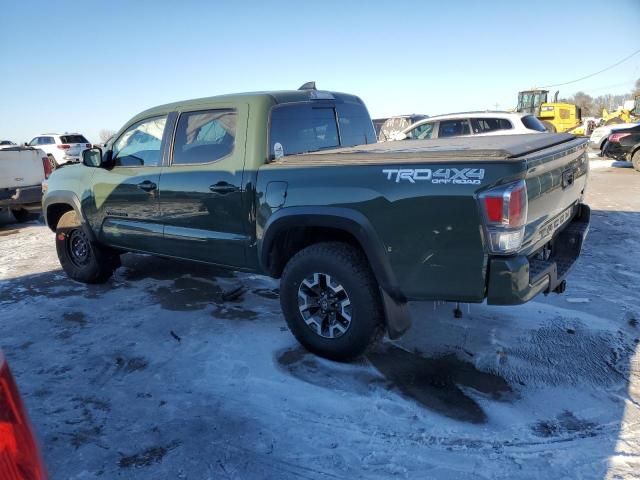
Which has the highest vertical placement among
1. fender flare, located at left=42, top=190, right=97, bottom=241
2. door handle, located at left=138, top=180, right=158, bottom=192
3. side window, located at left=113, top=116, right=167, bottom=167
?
side window, located at left=113, top=116, right=167, bottom=167

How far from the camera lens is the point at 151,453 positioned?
2514 mm

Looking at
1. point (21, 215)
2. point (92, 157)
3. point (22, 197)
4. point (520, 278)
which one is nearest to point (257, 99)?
point (92, 157)

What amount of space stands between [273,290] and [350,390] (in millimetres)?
2076

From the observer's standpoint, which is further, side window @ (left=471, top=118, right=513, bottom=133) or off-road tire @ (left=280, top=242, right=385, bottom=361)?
side window @ (left=471, top=118, right=513, bottom=133)

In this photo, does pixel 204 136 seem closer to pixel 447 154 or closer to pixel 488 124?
pixel 447 154

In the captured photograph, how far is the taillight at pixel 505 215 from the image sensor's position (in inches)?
97.0

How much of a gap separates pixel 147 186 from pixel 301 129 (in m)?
1.55

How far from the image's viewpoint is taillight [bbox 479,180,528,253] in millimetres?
2465

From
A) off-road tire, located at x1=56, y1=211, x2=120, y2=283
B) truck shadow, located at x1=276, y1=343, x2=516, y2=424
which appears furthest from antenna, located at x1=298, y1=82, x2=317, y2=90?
off-road tire, located at x1=56, y1=211, x2=120, y2=283

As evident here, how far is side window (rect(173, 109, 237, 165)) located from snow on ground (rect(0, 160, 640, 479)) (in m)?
1.46

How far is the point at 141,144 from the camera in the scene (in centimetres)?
457

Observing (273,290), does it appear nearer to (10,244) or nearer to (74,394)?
(74,394)

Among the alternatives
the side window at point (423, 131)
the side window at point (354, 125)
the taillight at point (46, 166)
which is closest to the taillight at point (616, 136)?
the side window at point (423, 131)

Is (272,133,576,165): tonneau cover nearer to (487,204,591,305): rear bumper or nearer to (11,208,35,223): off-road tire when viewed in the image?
(487,204,591,305): rear bumper
